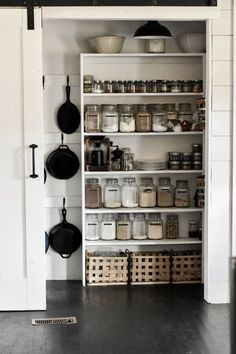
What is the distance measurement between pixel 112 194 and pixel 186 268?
0.94m

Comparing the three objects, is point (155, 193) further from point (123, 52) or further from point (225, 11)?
point (225, 11)

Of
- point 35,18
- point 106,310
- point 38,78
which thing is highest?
point 35,18

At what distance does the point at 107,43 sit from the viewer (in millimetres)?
6180

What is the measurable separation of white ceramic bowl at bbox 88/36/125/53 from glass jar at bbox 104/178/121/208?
1.17m

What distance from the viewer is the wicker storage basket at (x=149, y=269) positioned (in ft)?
20.9

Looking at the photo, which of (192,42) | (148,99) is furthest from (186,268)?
(192,42)

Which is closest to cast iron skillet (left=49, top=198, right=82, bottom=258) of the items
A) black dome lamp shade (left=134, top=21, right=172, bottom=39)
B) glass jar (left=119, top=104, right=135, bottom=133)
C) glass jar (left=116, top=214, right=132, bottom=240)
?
glass jar (left=116, top=214, right=132, bottom=240)

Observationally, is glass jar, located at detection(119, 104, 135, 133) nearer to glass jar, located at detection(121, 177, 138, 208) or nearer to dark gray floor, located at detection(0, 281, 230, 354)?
glass jar, located at detection(121, 177, 138, 208)

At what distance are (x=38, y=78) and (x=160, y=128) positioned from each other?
140 cm

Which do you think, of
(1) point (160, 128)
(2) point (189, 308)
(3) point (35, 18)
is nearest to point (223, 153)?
(1) point (160, 128)

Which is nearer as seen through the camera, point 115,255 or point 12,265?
point 12,265

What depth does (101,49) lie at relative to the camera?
6.23 m

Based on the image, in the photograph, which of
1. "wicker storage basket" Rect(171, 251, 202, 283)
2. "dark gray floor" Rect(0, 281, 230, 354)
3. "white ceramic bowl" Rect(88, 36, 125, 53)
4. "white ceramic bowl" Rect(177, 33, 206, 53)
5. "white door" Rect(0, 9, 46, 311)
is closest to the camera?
"dark gray floor" Rect(0, 281, 230, 354)

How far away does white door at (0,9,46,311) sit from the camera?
539cm
